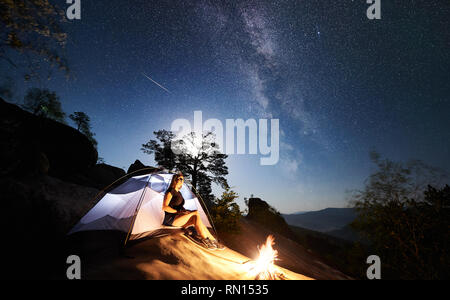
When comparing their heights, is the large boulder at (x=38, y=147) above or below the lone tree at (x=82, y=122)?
below

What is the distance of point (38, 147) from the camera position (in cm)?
769

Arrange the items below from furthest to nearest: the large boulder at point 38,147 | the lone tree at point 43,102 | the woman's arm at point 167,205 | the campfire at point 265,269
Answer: the lone tree at point 43,102 < the large boulder at point 38,147 < the woman's arm at point 167,205 < the campfire at point 265,269

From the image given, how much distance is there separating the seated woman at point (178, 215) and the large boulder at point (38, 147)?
6970 mm

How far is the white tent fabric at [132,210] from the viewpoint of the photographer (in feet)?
14.8

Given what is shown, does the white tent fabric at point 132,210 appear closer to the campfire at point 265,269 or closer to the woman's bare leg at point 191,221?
the woman's bare leg at point 191,221

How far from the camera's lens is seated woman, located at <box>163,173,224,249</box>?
4.56 metres

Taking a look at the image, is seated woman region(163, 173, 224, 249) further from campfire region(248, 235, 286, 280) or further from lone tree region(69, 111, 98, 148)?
lone tree region(69, 111, 98, 148)

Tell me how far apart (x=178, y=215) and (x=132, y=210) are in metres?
1.56

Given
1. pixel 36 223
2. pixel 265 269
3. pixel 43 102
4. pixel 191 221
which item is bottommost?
pixel 265 269

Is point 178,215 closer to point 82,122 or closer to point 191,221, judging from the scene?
point 191,221

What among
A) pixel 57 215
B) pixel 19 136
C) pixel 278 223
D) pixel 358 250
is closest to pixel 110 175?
pixel 19 136
